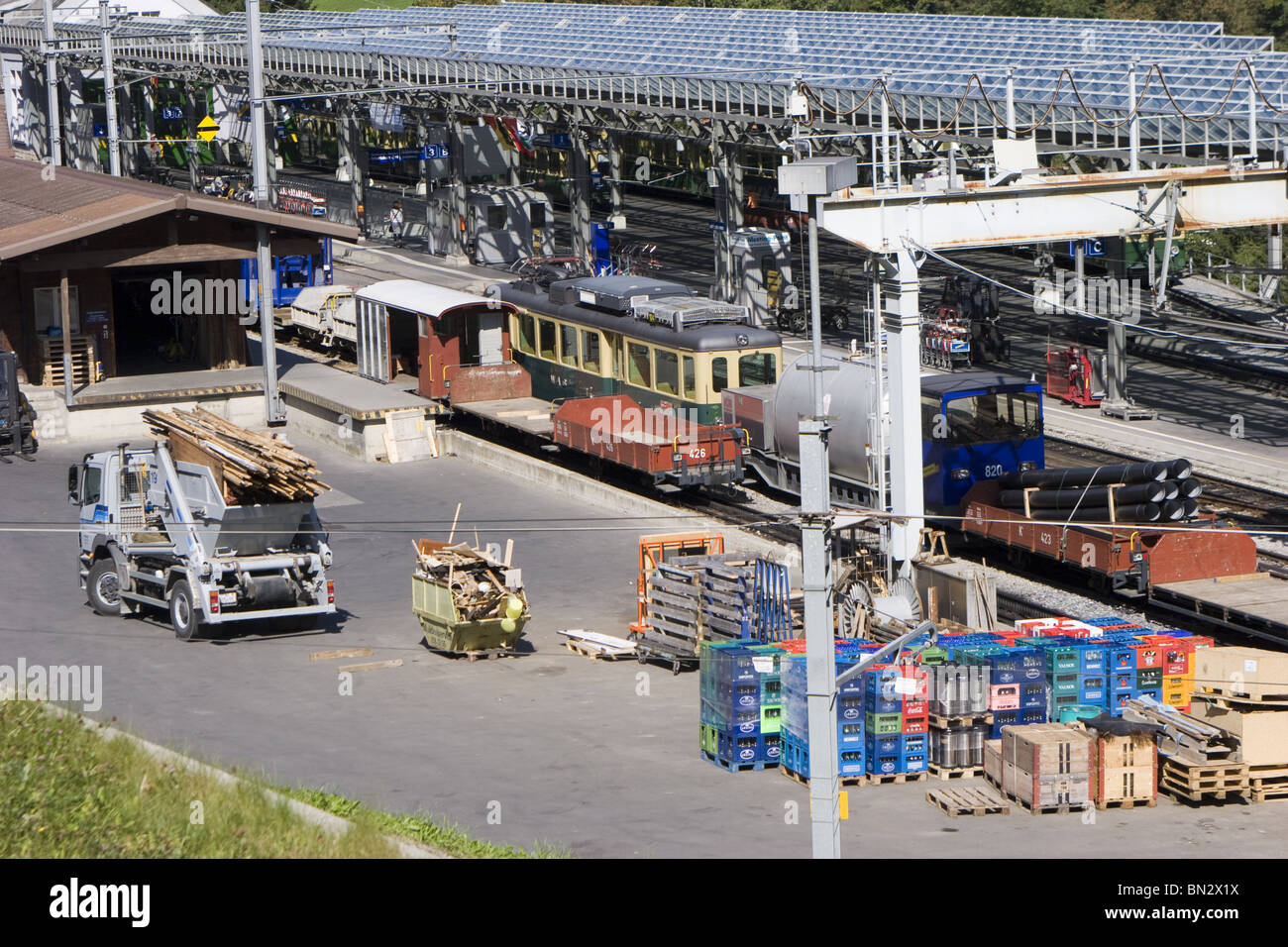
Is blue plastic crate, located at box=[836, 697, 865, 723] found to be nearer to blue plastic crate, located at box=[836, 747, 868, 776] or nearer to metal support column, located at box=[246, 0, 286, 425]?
blue plastic crate, located at box=[836, 747, 868, 776]

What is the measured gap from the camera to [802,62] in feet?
176

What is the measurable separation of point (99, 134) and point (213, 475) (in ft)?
214

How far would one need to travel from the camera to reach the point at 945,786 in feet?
60.1

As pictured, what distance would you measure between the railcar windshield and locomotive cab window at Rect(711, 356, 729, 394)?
5468 millimetres

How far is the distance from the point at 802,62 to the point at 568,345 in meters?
22.0

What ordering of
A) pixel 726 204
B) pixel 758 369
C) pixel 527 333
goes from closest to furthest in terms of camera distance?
pixel 758 369
pixel 527 333
pixel 726 204

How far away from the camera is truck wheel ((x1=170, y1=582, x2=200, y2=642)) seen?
2362 centimetres

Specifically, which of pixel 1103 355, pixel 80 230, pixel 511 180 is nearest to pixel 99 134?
pixel 511 180

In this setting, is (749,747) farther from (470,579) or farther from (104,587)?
(104,587)

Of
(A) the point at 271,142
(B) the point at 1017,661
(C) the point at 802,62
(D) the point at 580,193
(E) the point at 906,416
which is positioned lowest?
(B) the point at 1017,661

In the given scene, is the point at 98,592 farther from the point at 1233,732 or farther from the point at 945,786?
the point at 1233,732

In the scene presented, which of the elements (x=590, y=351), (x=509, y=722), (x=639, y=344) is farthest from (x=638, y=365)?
(x=509, y=722)

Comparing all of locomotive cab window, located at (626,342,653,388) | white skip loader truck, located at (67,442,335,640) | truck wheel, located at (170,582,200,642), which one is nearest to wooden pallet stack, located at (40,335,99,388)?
locomotive cab window, located at (626,342,653,388)
